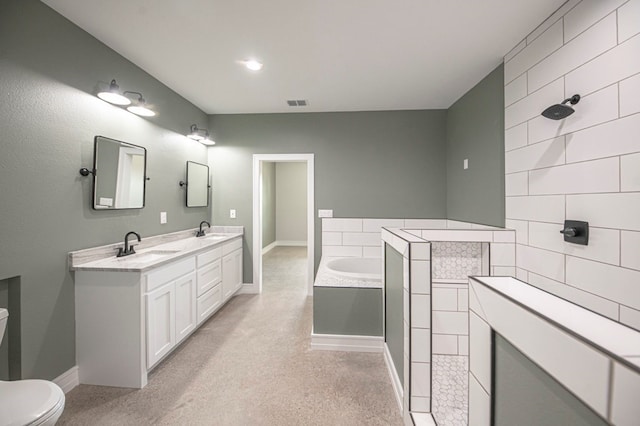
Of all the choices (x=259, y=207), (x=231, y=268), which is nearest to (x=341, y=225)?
(x=259, y=207)

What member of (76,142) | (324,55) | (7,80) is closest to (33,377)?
(76,142)

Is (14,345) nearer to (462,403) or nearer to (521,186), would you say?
(462,403)

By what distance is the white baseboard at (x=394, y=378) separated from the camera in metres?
1.69

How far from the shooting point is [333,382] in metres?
1.95

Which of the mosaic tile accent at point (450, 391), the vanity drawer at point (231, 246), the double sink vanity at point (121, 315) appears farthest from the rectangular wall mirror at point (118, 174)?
the mosaic tile accent at point (450, 391)

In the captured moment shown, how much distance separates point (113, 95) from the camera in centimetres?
203


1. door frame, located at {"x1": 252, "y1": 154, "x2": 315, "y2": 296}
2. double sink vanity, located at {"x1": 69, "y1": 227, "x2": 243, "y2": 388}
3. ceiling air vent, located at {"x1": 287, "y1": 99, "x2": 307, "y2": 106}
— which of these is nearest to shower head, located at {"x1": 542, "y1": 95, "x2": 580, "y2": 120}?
ceiling air vent, located at {"x1": 287, "y1": 99, "x2": 307, "y2": 106}

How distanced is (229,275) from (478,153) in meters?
3.26

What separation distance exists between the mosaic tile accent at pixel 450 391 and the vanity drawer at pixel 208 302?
219 centimetres

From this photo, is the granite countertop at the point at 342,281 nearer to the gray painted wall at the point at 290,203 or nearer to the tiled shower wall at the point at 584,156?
the tiled shower wall at the point at 584,156

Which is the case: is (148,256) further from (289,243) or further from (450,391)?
(289,243)

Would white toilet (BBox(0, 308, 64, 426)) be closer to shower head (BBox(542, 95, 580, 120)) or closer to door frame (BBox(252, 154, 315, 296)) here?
door frame (BBox(252, 154, 315, 296))

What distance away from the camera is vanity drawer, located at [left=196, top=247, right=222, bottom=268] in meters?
2.62

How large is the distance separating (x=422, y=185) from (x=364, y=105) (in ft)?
4.45
